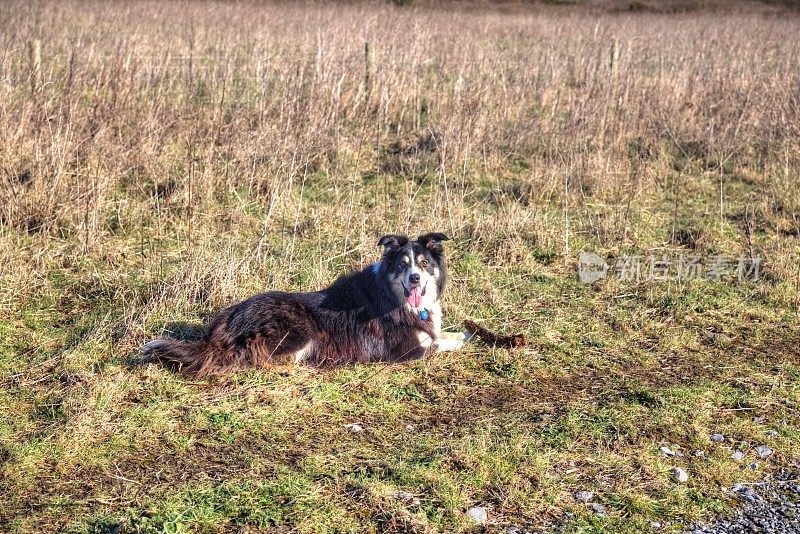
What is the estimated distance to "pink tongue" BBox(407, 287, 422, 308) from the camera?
5617 millimetres

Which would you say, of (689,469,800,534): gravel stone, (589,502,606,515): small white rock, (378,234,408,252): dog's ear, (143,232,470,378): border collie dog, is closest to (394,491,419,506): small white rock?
(589,502,606,515): small white rock

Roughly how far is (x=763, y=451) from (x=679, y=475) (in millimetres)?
627

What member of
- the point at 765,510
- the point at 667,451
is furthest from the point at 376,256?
the point at 765,510

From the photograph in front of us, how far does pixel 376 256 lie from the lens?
7.16 meters

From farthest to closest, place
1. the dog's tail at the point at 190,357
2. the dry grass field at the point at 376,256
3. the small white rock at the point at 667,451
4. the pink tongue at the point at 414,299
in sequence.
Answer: the pink tongue at the point at 414,299, the dog's tail at the point at 190,357, the small white rock at the point at 667,451, the dry grass field at the point at 376,256

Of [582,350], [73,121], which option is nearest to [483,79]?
[73,121]

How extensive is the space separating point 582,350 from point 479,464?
6.41ft

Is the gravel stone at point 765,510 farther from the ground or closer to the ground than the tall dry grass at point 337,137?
closer to the ground

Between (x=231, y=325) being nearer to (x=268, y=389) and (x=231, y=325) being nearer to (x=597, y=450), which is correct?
(x=268, y=389)

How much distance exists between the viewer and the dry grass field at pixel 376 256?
13.1 feet

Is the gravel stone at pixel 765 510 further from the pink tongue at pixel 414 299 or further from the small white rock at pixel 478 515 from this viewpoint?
the pink tongue at pixel 414 299

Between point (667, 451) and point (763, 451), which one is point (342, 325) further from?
point (763, 451)

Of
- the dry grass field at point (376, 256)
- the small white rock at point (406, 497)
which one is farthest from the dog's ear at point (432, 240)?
the small white rock at point (406, 497)

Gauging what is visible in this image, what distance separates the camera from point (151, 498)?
375cm
